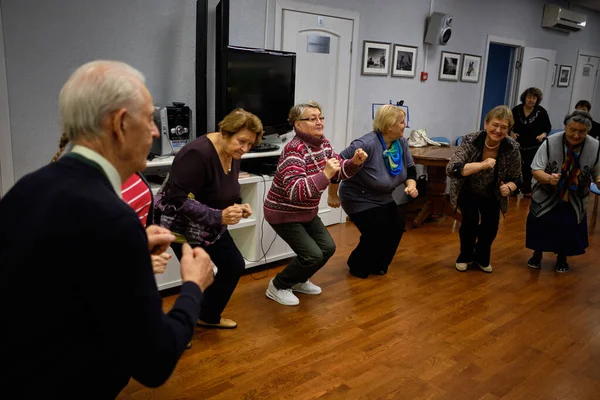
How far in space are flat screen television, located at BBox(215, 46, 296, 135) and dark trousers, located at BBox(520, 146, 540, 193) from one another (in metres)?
3.71

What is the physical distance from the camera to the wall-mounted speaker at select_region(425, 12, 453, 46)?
5855 millimetres

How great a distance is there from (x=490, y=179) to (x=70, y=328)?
3374 mm

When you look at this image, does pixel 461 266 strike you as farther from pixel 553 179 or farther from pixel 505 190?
pixel 553 179

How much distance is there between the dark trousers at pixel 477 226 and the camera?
3.98 meters

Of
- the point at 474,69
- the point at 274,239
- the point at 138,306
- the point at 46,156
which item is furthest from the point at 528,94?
the point at 138,306

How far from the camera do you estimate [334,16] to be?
4891mm

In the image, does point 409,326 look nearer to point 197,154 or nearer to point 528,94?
point 197,154

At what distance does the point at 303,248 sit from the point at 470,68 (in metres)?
4.62

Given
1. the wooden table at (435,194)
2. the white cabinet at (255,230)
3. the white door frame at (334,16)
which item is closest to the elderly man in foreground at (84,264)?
the white cabinet at (255,230)

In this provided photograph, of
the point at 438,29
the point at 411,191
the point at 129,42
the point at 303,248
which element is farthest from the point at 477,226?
the point at 129,42

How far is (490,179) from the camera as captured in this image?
3.86 m

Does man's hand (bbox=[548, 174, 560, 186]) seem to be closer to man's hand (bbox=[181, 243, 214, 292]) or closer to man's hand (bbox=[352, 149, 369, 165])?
man's hand (bbox=[352, 149, 369, 165])

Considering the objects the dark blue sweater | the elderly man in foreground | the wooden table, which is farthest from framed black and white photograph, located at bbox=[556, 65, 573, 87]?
the dark blue sweater

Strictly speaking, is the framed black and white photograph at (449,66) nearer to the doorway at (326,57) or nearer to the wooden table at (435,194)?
the wooden table at (435,194)
